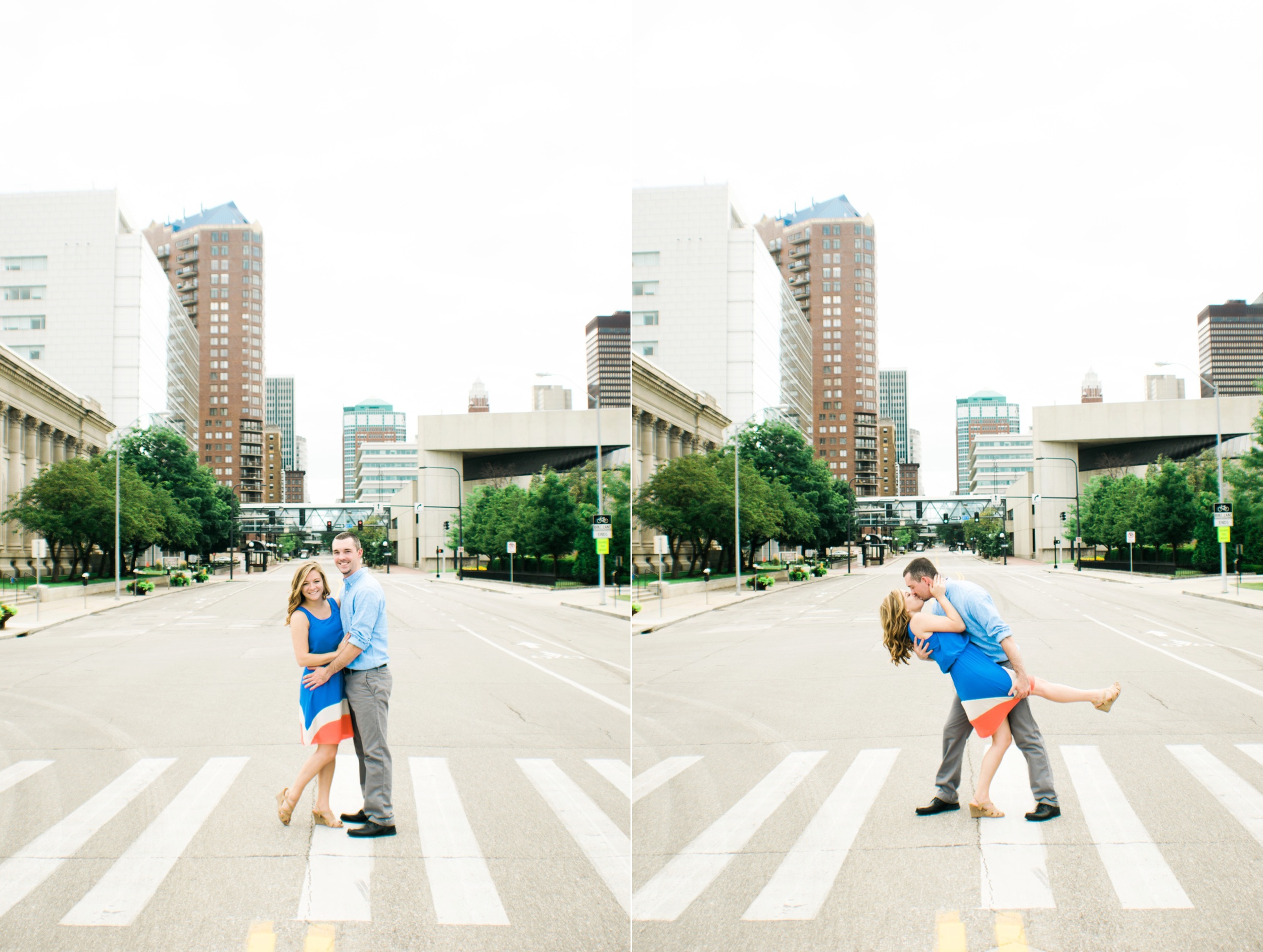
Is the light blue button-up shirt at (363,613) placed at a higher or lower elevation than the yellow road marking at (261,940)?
higher

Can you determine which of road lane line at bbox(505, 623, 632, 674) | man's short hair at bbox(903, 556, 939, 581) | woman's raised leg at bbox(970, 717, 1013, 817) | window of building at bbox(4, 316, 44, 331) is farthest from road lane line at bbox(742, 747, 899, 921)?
window of building at bbox(4, 316, 44, 331)

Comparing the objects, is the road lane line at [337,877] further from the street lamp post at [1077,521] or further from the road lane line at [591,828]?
the street lamp post at [1077,521]

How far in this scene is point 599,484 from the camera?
20.4 feet

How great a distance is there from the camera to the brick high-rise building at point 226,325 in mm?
7141

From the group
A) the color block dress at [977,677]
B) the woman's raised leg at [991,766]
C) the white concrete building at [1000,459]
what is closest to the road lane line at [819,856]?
the woman's raised leg at [991,766]

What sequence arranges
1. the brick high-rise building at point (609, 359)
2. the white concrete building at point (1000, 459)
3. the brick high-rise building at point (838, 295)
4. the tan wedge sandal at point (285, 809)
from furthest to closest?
the white concrete building at point (1000, 459) → the brick high-rise building at point (609, 359) → the brick high-rise building at point (838, 295) → the tan wedge sandal at point (285, 809)

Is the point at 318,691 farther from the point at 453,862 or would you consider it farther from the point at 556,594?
the point at 556,594

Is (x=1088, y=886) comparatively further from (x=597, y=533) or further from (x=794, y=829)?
(x=597, y=533)

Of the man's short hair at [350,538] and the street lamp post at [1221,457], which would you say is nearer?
the man's short hair at [350,538]

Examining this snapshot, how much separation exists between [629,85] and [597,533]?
126 inches

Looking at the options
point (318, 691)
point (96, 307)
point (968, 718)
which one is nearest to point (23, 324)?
point (96, 307)

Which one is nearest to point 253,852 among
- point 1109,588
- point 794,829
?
point 794,829

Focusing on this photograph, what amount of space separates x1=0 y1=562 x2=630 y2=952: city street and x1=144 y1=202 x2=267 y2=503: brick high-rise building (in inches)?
47.5

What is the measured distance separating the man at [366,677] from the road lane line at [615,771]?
163 centimetres
